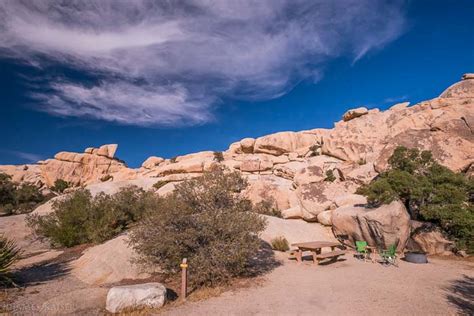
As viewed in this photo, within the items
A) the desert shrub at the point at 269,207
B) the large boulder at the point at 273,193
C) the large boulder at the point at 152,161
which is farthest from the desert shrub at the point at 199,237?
the large boulder at the point at 152,161

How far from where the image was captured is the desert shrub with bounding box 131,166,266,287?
8406mm

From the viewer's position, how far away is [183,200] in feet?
32.0

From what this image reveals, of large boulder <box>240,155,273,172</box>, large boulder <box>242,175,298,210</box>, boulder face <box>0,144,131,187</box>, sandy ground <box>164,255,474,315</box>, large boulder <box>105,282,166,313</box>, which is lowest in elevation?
sandy ground <box>164,255,474,315</box>

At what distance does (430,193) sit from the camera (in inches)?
523

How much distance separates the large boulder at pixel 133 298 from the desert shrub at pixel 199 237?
5.36 feet

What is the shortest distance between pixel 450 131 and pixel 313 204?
11086 millimetres

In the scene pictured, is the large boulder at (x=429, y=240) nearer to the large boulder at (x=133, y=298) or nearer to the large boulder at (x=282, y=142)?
the large boulder at (x=133, y=298)

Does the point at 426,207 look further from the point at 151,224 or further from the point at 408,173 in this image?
the point at 151,224

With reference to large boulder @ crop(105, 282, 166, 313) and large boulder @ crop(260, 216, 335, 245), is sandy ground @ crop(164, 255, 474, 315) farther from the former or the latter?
large boulder @ crop(260, 216, 335, 245)

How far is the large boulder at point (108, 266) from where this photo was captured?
31.4 ft

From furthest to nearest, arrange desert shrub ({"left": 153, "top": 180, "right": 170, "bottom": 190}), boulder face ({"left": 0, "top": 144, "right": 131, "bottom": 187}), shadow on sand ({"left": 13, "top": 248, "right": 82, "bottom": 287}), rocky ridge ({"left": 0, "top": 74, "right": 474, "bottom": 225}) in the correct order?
boulder face ({"left": 0, "top": 144, "right": 131, "bottom": 187}) → desert shrub ({"left": 153, "top": 180, "right": 170, "bottom": 190}) → rocky ridge ({"left": 0, "top": 74, "right": 474, "bottom": 225}) → shadow on sand ({"left": 13, "top": 248, "right": 82, "bottom": 287})

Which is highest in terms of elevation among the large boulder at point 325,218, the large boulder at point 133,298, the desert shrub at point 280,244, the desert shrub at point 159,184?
the desert shrub at point 159,184

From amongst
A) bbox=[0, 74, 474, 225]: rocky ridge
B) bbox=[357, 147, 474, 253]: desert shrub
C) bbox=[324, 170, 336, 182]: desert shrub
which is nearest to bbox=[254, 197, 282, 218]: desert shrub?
bbox=[0, 74, 474, 225]: rocky ridge

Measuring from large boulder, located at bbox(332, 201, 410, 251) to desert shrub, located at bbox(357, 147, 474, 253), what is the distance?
57 cm
